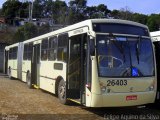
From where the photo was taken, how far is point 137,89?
35.8ft

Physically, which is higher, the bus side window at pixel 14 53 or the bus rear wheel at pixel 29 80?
the bus side window at pixel 14 53

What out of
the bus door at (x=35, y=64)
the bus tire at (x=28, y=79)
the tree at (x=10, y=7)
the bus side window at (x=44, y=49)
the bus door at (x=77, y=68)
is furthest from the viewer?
the tree at (x=10, y=7)

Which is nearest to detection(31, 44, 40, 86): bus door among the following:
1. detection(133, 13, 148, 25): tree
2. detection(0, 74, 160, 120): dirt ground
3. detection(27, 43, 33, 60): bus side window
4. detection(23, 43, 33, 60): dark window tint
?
detection(27, 43, 33, 60): bus side window

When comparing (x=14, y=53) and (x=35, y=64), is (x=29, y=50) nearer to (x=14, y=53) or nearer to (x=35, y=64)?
(x=35, y=64)

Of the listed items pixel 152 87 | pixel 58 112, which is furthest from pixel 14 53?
pixel 152 87

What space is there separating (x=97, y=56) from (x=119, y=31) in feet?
3.78

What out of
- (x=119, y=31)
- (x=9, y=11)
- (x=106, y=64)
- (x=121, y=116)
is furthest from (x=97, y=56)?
(x=9, y=11)

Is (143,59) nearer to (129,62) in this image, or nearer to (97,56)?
(129,62)

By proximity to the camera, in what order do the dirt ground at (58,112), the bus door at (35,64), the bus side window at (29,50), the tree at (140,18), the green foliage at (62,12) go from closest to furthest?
the dirt ground at (58,112) < the bus door at (35,64) < the bus side window at (29,50) < the tree at (140,18) < the green foliage at (62,12)

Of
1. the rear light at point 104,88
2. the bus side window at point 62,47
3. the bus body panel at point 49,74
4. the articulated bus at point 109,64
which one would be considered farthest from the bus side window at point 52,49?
the rear light at point 104,88

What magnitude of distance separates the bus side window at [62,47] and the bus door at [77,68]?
44 cm

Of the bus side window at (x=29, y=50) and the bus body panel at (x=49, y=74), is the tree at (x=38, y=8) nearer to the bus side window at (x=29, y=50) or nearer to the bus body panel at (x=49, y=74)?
the bus side window at (x=29, y=50)

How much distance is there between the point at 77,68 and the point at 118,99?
7.94 feet

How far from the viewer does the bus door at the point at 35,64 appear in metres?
18.7
